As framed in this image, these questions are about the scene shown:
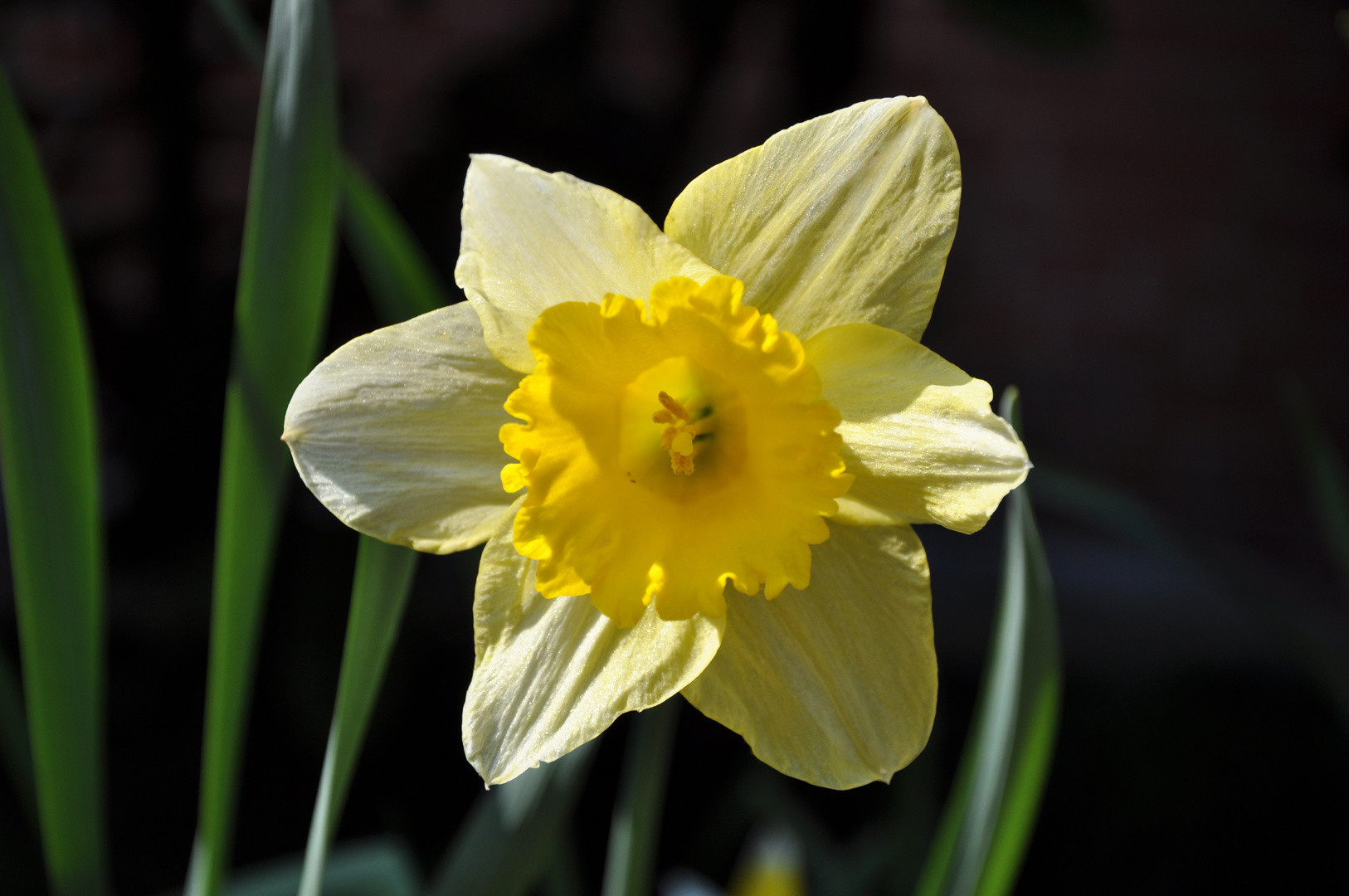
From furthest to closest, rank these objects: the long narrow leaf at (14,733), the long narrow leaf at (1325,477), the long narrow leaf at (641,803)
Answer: the long narrow leaf at (1325,477) < the long narrow leaf at (14,733) < the long narrow leaf at (641,803)

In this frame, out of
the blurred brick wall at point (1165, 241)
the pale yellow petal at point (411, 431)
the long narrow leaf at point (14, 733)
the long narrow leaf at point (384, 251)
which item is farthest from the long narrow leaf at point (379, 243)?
the blurred brick wall at point (1165, 241)

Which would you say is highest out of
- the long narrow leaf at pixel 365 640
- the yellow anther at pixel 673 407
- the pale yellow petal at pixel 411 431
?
the pale yellow petal at pixel 411 431

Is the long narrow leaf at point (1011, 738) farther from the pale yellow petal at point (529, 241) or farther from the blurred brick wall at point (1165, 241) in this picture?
the blurred brick wall at point (1165, 241)

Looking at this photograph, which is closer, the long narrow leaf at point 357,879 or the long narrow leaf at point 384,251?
the long narrow leaf at point 384,251

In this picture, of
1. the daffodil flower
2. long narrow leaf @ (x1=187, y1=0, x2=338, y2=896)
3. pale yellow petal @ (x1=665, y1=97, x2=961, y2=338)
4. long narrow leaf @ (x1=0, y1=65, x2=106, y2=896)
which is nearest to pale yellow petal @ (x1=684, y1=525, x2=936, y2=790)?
the daffodil flower

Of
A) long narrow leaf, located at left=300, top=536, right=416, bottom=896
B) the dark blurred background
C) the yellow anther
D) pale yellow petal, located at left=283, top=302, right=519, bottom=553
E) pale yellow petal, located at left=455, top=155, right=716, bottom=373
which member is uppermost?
pale yellow petal, located at left=455, top=155, right=716, bottom=373

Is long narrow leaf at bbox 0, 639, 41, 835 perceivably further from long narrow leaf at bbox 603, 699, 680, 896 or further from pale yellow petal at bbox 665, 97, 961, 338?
pale yellow petal at bbox 665, 97, 961, 338

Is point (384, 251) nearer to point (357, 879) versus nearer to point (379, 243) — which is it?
point (379, 243)

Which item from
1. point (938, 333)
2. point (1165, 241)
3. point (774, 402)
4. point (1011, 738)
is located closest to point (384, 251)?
point (774, 402)
